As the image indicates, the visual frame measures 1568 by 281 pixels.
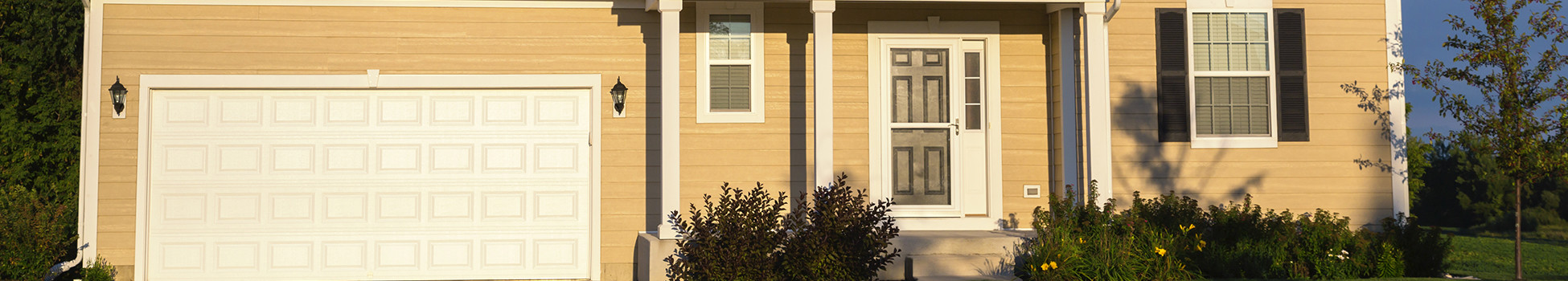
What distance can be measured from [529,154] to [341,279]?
1676 mm

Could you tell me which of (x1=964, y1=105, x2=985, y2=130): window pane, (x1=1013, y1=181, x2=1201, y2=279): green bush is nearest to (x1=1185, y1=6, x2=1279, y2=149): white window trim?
(x1=1013, y1=181, x2=1201, y2=279): green bush

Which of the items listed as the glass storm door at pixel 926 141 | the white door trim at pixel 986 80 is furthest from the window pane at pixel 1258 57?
the glass storm door at pixel 926 141

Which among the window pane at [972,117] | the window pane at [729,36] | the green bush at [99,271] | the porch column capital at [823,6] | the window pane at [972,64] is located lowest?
the green bush at [99,271]

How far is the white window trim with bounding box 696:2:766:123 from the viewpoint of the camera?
8281 millimetres

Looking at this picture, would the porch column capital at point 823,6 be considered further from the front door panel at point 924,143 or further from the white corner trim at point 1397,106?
the white corner trim at point 1397,106

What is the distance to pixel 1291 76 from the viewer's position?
331 inches

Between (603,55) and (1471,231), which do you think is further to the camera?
(1471,231)

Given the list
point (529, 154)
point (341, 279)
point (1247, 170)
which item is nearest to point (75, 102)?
point (341, 279)

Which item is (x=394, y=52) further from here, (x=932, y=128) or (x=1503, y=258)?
(x=1503, y=258)

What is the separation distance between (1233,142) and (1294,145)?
1.55ft

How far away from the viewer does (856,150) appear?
27.6ft

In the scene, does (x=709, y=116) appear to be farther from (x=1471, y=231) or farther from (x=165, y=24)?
(x=1471, y=231)

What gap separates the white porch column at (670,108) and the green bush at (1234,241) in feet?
7.91

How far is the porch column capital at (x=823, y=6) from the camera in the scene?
303 inches
